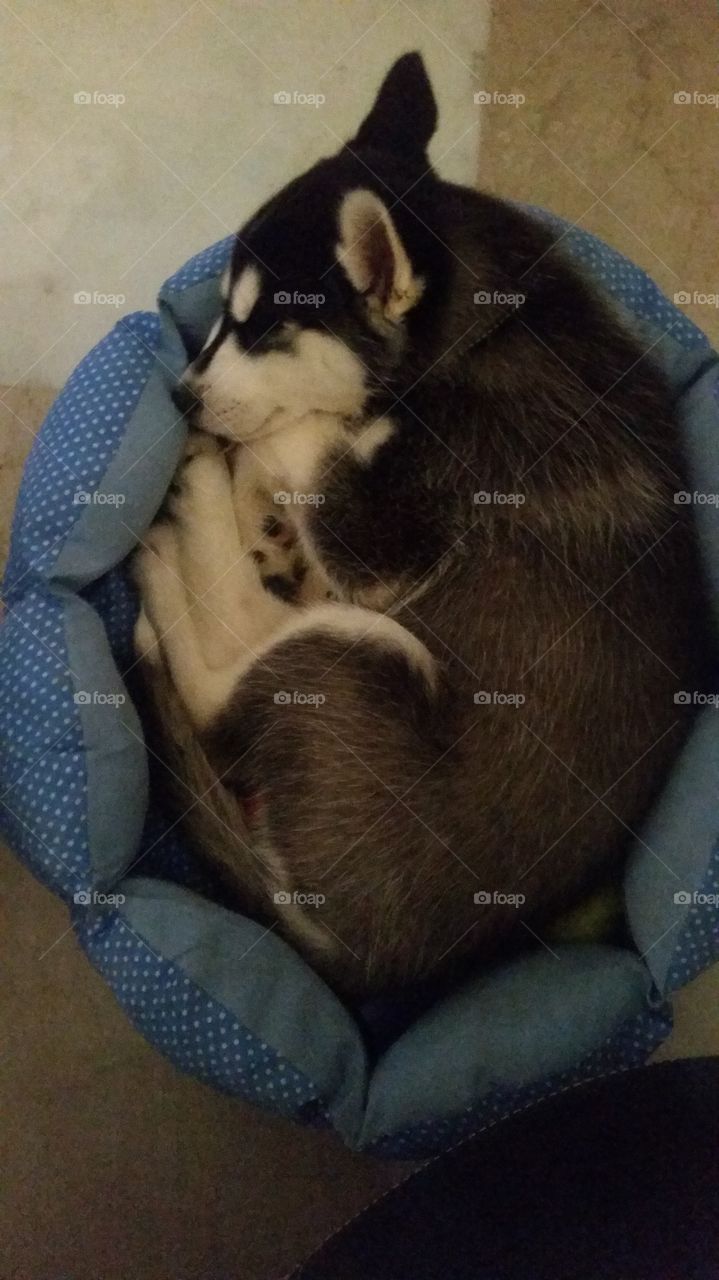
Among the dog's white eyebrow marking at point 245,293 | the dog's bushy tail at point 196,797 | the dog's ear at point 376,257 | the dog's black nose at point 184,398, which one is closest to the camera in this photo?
the dog's ear at point 376,257

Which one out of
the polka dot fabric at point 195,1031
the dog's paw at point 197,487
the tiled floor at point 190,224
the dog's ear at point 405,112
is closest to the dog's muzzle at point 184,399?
the dog's paw at point 197,487

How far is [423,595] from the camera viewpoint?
1.78 m

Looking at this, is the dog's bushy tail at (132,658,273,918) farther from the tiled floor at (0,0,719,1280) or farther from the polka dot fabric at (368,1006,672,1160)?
the tiled floor at (0,0,719,1280)

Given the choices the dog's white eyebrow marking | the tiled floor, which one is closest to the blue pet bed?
the dog's white eyebrow marking

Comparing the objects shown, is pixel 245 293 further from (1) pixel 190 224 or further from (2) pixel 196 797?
(1) pixel 190 224

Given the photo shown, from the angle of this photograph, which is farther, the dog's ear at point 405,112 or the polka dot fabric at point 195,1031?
the dog's ear at point 405,112

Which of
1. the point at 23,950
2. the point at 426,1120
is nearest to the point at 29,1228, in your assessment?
the point at 23,950

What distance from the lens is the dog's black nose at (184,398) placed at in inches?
76.3

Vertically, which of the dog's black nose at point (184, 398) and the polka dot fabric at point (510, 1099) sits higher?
the dog's black nose at point (184, 398)

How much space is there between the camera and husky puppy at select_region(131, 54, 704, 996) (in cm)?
164

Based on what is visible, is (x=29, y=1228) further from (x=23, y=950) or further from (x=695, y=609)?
(x=695, y=609)

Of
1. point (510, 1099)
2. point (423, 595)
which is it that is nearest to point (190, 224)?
point (423, 595)

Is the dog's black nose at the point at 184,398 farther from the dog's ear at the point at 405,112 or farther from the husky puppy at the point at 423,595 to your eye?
the dog's ear at the point at 405,112

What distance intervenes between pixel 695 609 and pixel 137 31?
2253mm
